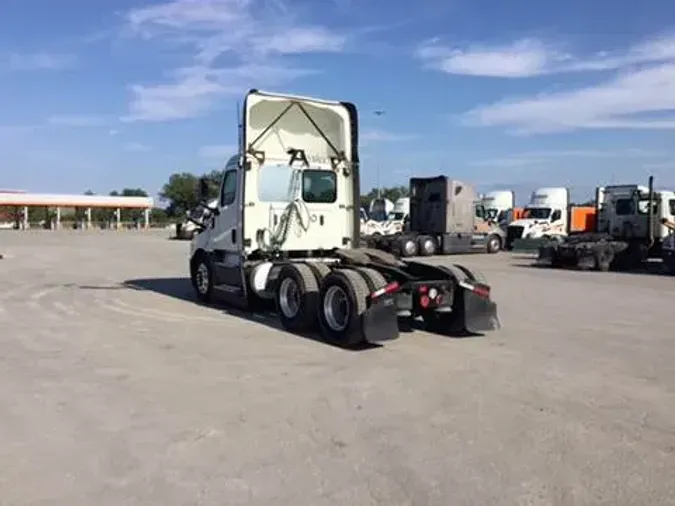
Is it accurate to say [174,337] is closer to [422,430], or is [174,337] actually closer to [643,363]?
[422,430]

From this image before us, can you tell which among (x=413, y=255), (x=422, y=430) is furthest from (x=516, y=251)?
(x=422, y=430)

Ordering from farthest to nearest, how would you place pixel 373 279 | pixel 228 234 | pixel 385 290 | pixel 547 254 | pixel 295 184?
pixel 547 254
pixel 228 234
pixel 295 184
pixel 373 279
pixel 385 290

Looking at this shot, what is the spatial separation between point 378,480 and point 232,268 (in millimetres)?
9223

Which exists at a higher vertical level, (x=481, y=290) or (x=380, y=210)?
(x=380, y=210)

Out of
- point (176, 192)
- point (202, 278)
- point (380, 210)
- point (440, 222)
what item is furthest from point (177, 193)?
point (202, 278)

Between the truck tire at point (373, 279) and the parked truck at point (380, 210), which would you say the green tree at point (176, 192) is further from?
the truck tire at point (373, 279)

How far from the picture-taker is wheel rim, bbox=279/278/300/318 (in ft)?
38.3

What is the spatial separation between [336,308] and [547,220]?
31.7 meters

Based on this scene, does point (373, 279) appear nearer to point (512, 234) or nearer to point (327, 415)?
point (327, 415)

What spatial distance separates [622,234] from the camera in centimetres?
2884

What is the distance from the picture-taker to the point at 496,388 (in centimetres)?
780

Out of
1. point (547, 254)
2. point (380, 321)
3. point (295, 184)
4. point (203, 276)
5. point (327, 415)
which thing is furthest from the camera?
point (547, 254)

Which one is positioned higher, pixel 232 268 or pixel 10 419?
pixel 232 268

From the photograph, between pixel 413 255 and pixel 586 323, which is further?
pixel 413 255
